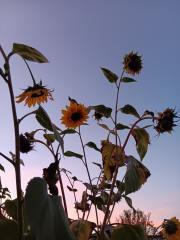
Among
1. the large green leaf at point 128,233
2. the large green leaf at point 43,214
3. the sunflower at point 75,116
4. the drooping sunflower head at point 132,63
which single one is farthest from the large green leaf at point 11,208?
the drooping sunflower head at point 132,63

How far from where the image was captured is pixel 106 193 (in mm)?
1746

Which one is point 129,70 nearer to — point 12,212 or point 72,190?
point 72,190

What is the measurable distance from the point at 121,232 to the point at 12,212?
0.97 feet

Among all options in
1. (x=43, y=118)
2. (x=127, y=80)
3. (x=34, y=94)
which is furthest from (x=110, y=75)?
(x=43, y=118)

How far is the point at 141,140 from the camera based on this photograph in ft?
5.21

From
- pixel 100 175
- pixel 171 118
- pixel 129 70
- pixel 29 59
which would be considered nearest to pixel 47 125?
pixel 29 59

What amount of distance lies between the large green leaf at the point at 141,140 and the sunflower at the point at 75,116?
1.58ft

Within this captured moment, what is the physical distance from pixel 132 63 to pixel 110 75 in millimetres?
295

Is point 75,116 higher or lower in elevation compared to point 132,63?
lower

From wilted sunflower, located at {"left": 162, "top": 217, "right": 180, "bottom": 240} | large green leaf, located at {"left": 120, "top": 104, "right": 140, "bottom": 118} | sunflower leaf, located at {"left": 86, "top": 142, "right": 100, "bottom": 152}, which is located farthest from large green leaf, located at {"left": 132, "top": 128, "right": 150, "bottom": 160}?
wilted sunflower, located at {"left": 162, "top": 217, "right": 180, "bottom": 240}

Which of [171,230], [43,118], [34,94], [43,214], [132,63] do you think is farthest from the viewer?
[132,63]

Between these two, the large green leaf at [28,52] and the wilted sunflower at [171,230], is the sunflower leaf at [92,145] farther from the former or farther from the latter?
the large green leaf at [28,52]

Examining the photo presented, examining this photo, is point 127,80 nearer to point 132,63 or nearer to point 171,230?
point 132,63

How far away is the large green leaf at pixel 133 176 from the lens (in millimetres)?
1332
